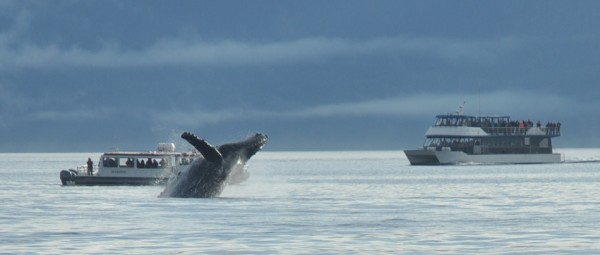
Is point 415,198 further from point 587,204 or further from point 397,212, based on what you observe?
point 397,212

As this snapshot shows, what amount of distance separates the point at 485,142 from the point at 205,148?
379 feet

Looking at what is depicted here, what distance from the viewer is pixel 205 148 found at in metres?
49.7

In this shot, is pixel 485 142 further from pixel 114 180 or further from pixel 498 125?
pixel 114 180

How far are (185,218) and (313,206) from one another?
39.1 ft

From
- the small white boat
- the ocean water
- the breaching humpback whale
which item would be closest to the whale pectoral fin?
the breaching humpback whale

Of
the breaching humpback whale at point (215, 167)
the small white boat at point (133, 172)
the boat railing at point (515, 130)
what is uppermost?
the boat railing at point (515, 130)

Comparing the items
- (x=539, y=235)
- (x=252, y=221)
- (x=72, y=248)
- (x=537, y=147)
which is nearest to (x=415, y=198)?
(x=252, y=221)

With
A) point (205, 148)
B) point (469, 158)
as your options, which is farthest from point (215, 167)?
point (469, 158)

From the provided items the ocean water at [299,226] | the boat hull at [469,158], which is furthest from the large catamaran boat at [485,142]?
the ocean water at [299,226]

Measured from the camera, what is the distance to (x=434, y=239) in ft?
120

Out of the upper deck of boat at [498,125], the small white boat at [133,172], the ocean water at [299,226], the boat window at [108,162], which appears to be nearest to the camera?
the ocean water at [299,226]

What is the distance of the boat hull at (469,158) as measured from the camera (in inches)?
6255

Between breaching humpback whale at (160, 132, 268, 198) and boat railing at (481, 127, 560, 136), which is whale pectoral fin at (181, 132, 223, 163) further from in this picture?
boat railing at (481, 127, 560, 136)

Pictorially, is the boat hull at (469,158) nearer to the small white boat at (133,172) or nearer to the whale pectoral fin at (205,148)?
the small white boat at (133,172)
